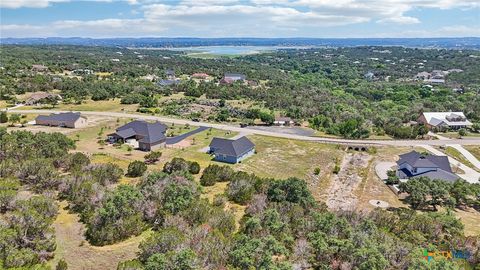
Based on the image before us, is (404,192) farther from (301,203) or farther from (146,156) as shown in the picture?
(146,156)

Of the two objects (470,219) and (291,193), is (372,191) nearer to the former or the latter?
(470,219)

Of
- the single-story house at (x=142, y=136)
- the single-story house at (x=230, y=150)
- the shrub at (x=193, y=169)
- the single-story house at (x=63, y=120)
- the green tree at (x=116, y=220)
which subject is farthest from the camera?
the single-story house at (x=63, y=120)

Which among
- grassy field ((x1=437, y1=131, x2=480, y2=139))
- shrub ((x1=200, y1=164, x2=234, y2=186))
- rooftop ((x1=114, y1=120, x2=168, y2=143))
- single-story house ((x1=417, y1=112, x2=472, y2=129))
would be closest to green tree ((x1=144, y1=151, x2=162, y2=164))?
rooftop ((x1=114, y1=120, x2=168, y2=143))

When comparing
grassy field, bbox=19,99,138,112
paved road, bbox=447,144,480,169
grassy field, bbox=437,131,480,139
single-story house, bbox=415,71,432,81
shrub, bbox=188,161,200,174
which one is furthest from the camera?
single-story house, bbox=415,71,432,81

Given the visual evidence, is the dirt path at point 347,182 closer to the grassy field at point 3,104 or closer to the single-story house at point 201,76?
the grassy field at point 3,104

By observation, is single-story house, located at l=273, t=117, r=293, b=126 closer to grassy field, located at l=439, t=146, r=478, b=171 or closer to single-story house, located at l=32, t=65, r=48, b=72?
grassy field, located at l=439, t=146, r=478, b=171

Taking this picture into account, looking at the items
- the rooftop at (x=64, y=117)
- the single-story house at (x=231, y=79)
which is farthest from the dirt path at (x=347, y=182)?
the single-story house at (x=231, y=79)
